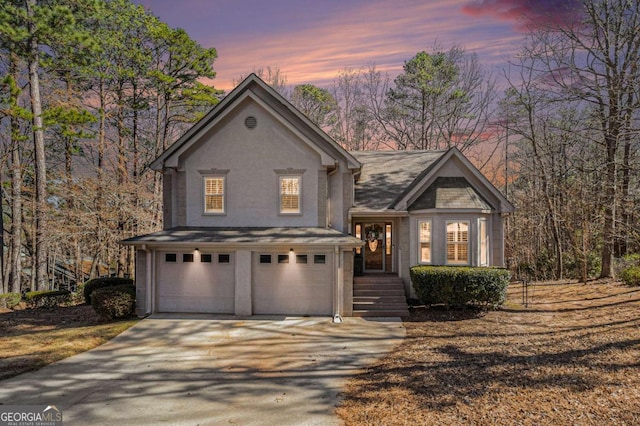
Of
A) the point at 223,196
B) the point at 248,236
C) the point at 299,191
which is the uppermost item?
the point at 299,191

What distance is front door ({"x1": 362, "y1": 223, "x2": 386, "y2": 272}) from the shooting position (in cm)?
1739

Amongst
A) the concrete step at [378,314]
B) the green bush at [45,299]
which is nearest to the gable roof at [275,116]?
the concrete step at [378,314]

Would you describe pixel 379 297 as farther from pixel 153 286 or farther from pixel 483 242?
pixel 153 286

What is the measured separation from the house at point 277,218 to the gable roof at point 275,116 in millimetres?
45

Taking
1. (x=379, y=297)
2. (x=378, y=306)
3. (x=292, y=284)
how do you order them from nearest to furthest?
(x=292, y=284)
(x=378, y=306)
(x=379, y=297)

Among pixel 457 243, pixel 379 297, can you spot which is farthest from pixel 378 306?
pixel 457 243

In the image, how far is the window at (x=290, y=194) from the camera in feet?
50.3

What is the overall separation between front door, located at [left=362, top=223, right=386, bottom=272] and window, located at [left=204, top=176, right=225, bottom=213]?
633cm

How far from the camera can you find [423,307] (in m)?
15.4

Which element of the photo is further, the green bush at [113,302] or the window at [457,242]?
the window at [457,242]

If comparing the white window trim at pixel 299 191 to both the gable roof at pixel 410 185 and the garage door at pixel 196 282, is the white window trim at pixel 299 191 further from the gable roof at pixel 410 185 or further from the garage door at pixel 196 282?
the garage door at pixel 196 282

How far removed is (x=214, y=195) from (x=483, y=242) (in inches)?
436

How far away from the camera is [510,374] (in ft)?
26.7

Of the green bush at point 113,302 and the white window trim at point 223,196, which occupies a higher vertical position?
the white window trim at point 223,196
